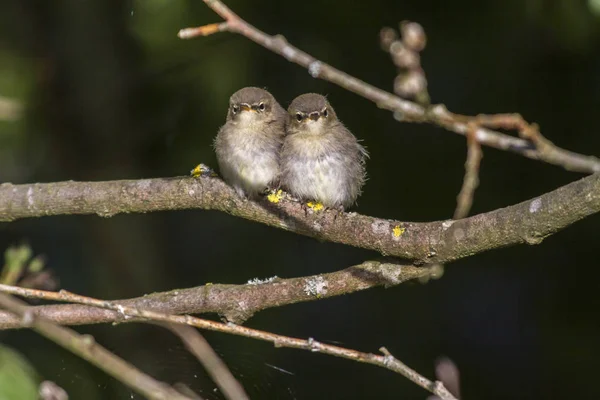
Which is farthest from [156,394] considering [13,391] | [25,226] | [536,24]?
[25,226]

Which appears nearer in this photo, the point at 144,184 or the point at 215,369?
the point at 215,369

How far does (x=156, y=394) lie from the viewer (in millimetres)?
1812

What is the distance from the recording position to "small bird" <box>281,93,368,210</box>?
4.48 meters

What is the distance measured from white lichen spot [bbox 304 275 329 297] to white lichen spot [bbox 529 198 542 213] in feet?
3.55

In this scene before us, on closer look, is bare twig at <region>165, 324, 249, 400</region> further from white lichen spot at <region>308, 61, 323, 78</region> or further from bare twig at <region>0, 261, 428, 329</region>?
bare twig at <region>0, 261, 428, 329</region>

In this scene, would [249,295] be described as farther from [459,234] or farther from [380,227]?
[459,234]

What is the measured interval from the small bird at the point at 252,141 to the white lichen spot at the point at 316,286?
1.75ft

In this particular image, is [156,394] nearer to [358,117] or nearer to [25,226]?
[358,117]

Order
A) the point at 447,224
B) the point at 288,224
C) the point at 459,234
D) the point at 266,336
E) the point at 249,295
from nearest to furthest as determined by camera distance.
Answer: the point at 266,336 → the point at 459,234 → the point at 447,224 → the point at 249,295 → the point at 288,224

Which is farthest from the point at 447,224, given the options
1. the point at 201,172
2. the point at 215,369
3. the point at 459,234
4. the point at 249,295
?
the point at 215,369

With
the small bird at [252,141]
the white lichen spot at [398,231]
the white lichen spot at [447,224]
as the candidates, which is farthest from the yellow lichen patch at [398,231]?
the small bird at [252,141]

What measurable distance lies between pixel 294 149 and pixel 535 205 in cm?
181

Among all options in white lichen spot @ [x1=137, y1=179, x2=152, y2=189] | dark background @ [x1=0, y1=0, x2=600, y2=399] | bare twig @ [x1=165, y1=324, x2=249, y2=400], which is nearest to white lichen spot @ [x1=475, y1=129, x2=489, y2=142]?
bare twig @ [x1=165, y1=324, x2=249, y2=400]

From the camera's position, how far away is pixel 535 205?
3.08 m
